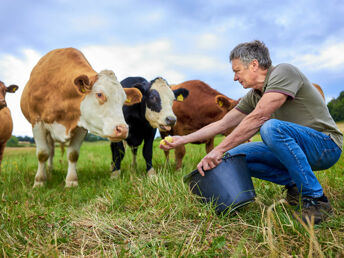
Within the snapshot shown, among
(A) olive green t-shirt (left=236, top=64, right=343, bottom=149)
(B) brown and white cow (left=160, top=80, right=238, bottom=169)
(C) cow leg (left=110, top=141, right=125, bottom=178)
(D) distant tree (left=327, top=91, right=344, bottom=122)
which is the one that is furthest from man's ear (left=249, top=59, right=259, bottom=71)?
(D) distant tree (left=327, top=91, right=344, bottom=122)

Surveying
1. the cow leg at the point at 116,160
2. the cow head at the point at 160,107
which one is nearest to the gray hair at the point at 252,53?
the cow head at the point at 160,107

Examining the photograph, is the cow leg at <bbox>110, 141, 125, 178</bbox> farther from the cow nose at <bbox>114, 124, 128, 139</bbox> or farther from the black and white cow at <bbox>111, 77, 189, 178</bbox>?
the cow nose at <bbox>114, 124, 128, 139</bbox>

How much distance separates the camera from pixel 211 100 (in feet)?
22.9

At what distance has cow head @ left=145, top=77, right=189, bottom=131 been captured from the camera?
5.50m

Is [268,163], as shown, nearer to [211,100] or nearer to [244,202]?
[244,202]

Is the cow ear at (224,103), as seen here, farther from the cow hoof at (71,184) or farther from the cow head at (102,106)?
the cow hoof at (71,184)

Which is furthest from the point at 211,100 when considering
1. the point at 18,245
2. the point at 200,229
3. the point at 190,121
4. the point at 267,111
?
the point at 18,245

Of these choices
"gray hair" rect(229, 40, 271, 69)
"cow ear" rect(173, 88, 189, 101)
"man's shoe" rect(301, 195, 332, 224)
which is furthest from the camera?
Answer: "cow ear" rect(173, 88, 189, 101)

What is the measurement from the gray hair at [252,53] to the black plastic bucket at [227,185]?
34.7 inches

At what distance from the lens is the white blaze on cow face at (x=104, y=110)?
4.66 metres

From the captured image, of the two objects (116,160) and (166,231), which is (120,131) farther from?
(166,231)

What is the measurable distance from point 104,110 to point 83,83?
1.71ft

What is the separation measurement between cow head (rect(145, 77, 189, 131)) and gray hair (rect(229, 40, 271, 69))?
8.52 ft

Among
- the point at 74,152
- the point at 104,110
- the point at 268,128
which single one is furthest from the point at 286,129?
the point at 74,152
